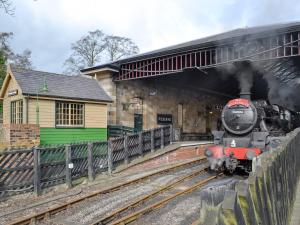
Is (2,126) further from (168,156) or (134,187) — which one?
(168,156)

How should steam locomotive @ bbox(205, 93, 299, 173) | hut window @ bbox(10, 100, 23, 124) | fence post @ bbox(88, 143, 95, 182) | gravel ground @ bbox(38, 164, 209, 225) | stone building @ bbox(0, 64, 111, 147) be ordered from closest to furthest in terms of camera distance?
gravel ground @ bbox(38, 164, 209, 225), steam locomotive @ bbox(205, 93, 299, 173), fence post @ bbox(88, 143, 95, 182), stone building @ bbox(0, 64, 111, 147), hut window @ bbox(10, 100, 23, 124)

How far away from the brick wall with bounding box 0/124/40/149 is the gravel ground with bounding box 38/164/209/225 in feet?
15.0

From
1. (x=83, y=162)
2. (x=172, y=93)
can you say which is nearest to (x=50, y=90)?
(x=83, y=162)

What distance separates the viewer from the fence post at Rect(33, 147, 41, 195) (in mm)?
9148

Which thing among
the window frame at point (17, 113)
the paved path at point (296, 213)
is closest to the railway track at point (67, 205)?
the paved path at point (296, 213)

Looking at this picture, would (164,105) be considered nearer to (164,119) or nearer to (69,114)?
(164,119)

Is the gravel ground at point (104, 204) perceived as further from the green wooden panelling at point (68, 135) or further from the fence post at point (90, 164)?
the green wooden panelling at point (68, 135)

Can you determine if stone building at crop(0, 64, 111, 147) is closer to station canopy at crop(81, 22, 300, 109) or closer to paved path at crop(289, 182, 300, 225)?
station canopy at crop(81, 22, 300, 109)

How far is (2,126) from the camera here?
11.5 m

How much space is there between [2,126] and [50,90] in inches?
109

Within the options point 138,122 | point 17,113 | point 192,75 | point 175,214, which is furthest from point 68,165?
point 192,75

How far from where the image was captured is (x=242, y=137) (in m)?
10.7

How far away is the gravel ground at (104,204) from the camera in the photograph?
682cm

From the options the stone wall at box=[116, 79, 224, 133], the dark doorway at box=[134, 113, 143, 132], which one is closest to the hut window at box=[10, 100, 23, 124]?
the stone wall at box=[116, 79, 224, 133]
